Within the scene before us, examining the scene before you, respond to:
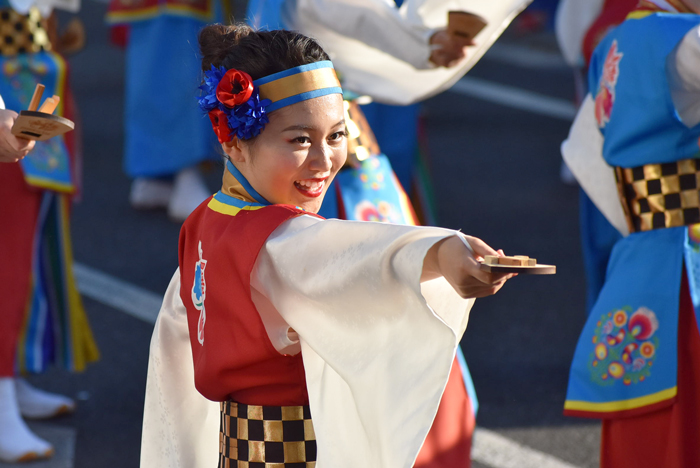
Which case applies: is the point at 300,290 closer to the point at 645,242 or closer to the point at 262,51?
the point at 262,51

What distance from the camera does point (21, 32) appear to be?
314cm

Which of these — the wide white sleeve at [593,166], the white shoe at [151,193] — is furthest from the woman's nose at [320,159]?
the white shoe at [151,193]

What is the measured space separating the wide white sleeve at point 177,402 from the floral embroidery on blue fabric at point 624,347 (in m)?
0.86

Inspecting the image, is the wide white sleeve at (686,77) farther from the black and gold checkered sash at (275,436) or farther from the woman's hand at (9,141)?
the woman's hand at (9,141)

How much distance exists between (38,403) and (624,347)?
2057mm

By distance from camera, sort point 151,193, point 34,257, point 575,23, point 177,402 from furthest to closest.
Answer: point 151,193 < point 575,23 < point 34,257 < point 177,402

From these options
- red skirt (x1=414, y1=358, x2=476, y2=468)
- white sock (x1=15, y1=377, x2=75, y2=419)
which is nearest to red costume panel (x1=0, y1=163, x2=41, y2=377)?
white sock (x1=15, y1=377, x2=75, y2=419)

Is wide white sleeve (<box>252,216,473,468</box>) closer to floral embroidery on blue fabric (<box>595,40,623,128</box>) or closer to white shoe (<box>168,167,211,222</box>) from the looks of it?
floral embroidery on blue fabric (<box>595,40,623,128</box>)

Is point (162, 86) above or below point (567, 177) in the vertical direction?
above

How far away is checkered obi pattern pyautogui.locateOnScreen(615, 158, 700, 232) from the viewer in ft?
7.17

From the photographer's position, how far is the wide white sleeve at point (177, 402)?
6.42ft

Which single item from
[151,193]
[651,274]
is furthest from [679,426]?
[151,193]

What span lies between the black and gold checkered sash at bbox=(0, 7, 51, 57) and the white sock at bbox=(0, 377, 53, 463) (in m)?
1.03

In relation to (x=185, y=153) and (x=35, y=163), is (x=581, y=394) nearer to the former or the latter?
(x=35, y=163)
